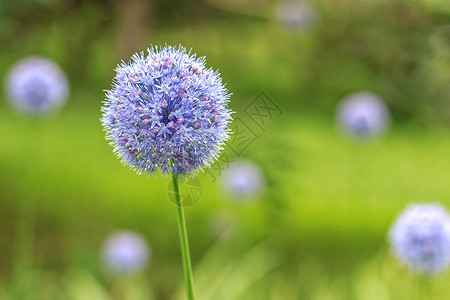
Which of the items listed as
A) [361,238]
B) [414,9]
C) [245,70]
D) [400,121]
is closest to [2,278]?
[361,238]

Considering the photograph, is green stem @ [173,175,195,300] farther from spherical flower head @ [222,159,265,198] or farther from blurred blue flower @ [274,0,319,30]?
blurred blue flower @ [274,0,319,30]

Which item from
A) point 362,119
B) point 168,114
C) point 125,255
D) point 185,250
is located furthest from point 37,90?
point 185,250

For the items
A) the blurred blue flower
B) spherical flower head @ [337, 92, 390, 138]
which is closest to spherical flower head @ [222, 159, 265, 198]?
spherical flower head @ [337, 92, 390, 138]

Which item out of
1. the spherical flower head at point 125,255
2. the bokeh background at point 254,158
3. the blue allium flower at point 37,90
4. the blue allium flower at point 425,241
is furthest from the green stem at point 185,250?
the spherical flower head at point 125,255

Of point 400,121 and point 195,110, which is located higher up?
point 400,121

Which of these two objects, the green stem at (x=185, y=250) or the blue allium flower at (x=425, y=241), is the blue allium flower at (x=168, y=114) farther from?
the blue allium flower at (x=425, y=241)

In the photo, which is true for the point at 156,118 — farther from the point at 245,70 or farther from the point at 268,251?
the point at 245,70
